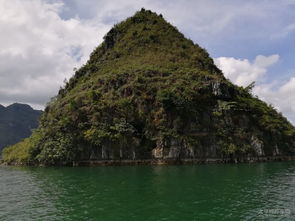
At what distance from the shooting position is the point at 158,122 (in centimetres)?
9812

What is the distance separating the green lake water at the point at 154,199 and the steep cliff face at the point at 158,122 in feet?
127

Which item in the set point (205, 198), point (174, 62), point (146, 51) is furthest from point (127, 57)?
point (205, 198)

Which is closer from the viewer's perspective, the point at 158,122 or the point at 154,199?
the point at 154,199

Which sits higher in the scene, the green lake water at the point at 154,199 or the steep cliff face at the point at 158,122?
the steep cliff face at the point at 158,122

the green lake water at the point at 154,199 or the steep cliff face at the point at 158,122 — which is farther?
the steep cliff face at the point at 158,122

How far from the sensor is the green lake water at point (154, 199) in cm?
3059

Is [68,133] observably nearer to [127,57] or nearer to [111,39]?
[127,57]

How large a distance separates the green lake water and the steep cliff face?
38753 millimetres

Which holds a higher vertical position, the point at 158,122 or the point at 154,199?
the point at 158,122

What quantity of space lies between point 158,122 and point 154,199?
2389 inches

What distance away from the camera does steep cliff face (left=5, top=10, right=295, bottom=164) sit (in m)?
93.6

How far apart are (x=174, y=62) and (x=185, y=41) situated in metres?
28.1

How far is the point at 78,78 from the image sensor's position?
154000 mm

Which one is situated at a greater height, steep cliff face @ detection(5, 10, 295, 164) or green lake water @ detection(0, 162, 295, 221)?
steep cliff face @ detection(5, 10, 295, 164)
